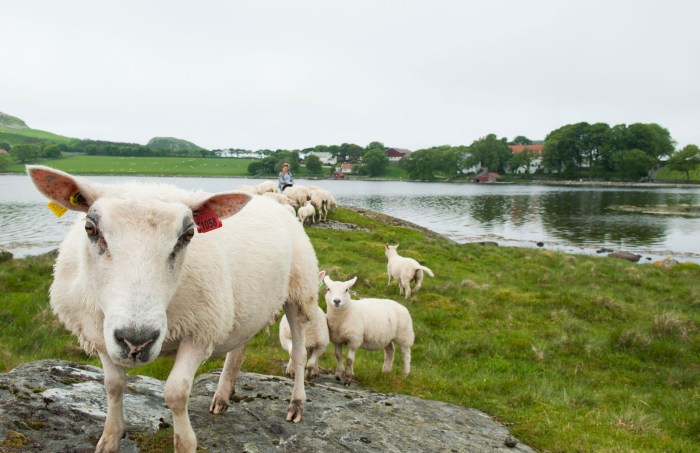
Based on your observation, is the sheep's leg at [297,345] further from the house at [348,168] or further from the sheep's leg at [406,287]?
the house at [348,168]

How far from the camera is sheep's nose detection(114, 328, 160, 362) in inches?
102

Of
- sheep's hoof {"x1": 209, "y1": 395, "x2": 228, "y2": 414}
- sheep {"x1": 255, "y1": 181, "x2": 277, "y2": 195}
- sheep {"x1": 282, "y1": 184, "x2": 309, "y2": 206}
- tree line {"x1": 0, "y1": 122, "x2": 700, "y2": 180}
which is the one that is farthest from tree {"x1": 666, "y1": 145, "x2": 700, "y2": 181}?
sheep's hoof {"x1": 209, "y1": 395, "x2": 228, "y2": 414}

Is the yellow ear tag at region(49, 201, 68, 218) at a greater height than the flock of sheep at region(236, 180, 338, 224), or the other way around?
the yellow ear tag at region(49, 201, 68, 218)

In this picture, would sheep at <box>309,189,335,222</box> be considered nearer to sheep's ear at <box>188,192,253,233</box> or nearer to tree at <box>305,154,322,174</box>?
sheep's ear at <box>188,192,253,233</box>

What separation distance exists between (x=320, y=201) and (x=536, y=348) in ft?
63.4

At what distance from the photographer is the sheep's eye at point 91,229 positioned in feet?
9.36

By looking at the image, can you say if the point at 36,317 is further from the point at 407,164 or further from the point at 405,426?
the point at 407,164

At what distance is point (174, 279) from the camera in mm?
3027

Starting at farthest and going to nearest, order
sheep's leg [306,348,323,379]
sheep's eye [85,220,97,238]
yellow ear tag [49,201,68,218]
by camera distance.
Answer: sheep's leg [306,348,323,379], yellow ear tag [49,201,68,218], sheep's eye [85,220,97,238]

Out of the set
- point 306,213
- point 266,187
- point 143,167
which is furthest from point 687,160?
point 143,167

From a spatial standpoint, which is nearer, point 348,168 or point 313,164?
point 313,164

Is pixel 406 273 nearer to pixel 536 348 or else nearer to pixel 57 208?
pixel 536 348

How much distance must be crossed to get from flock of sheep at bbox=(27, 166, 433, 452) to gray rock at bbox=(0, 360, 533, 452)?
0.98ft

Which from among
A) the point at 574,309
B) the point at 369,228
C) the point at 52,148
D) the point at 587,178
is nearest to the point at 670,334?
the point at 574,309
